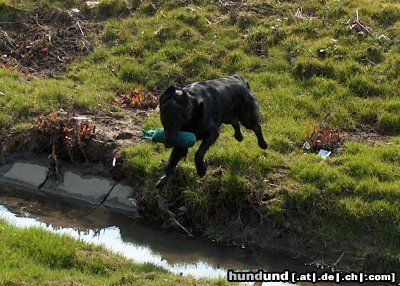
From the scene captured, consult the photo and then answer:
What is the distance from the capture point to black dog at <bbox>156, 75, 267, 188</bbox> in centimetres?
763

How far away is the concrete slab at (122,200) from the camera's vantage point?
10.5 m

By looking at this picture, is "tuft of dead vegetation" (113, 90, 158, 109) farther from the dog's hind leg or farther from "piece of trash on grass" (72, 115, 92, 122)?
the dog's hind leg

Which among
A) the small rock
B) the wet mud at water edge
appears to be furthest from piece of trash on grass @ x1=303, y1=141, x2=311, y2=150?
the small rock

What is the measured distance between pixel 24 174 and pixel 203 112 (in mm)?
4127

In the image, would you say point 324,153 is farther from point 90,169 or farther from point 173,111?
point 173,111

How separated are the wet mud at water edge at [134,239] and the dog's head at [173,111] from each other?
1916mm

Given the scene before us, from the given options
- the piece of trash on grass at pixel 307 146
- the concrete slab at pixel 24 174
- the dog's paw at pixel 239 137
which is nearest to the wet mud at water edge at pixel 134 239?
the concrete slab at pixel 24 174

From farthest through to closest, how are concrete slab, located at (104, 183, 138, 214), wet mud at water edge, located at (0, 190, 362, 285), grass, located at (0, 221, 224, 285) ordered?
concrete slab, located at (104, 183, 138, 214), wet mud at water edge, located at (0, 190, 362, 285), grass, located at (0, 221, 224, 285)

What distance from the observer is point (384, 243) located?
919 cm

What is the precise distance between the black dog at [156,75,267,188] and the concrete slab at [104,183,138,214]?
187 cm

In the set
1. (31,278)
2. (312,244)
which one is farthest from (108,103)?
(31,278)

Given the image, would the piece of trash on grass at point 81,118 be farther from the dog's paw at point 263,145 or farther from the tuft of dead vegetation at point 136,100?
the dog's paw at point 263,145

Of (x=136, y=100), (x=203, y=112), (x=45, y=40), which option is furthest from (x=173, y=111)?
(x=45, y=40)

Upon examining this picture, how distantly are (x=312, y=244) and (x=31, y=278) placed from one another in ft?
12.8
